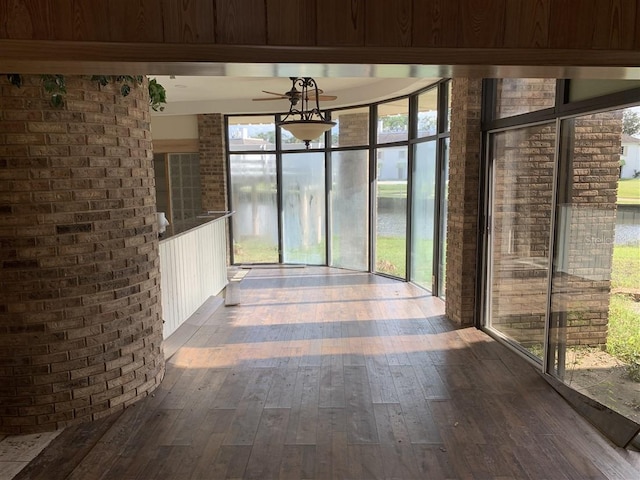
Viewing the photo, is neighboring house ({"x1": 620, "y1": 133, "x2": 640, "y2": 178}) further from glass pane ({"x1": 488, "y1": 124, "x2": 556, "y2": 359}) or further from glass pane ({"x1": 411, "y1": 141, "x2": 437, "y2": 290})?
glass pane ({"x1": 411, "y1": 141, "x2": 437, "y2": 290})

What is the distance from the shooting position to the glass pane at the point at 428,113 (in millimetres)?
6196

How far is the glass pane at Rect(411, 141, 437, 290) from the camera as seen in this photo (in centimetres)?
634

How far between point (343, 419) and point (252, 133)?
685 centimetres

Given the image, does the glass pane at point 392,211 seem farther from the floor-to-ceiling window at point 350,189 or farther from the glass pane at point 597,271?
the glass pane at point 597,271

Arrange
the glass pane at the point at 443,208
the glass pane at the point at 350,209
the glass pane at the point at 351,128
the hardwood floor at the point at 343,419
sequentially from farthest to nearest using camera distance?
the glass pane at the point at 350,209, the glass pane at the point at 351,128, the glass pane at the point at 443,208, the hardwood floor at the point at 343,419

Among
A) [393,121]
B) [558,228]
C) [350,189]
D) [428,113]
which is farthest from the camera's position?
[350,189]

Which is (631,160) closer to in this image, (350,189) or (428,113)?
(428,113)

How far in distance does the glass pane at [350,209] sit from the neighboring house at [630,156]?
5.06 meters

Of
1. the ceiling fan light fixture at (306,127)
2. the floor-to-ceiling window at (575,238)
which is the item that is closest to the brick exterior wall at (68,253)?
the ceiling fan light fixture at (306,127)

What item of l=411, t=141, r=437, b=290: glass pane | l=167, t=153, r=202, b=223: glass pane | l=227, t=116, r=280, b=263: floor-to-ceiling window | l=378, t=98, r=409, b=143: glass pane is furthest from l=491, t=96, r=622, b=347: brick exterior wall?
l=167, t=153, r=202, b=223: glass pane

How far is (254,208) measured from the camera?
29.9 feet

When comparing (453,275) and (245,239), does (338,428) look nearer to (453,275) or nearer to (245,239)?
(453,275)

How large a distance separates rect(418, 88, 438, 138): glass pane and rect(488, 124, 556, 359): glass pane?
5.53ft

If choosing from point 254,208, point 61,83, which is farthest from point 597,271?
point 254,208
